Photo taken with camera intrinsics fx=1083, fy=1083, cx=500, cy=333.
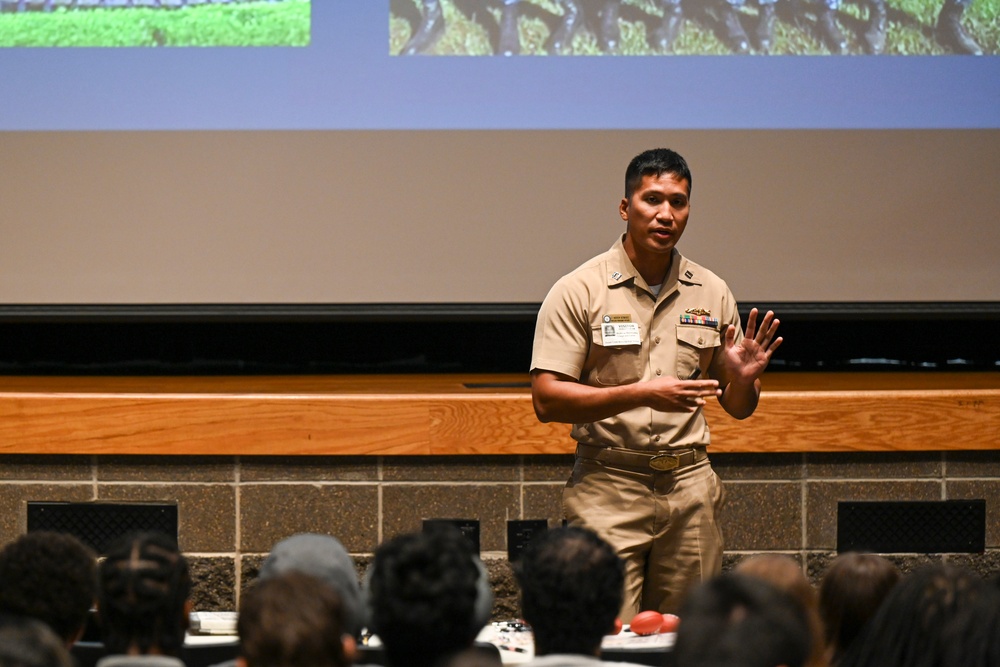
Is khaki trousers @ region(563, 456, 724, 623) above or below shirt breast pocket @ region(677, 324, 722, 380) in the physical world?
below

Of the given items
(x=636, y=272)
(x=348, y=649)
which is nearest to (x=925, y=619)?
(x=348, y=649)

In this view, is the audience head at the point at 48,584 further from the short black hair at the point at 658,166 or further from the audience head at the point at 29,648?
the short black hair at the point at 658,166

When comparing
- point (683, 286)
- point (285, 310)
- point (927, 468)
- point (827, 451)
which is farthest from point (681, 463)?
point (285, 310)

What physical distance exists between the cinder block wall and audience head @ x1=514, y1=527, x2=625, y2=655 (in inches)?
61.7

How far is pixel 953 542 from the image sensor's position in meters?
3.23

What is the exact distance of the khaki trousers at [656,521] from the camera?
2.41 m

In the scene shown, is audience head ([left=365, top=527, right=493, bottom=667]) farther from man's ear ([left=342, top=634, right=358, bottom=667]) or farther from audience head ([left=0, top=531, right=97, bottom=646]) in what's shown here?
audience head ([left=0, top=531, right=97, bottom=646])

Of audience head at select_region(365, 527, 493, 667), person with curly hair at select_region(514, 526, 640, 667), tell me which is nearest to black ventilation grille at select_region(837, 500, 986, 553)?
person with curly hair at select_region(514, 526, 640, 667)

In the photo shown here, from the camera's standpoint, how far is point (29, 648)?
1.20 metres

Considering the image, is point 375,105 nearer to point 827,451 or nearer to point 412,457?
point 412,457

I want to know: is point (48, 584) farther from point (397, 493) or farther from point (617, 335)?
point (397, 493)

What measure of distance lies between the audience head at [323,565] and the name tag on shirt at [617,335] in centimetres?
99

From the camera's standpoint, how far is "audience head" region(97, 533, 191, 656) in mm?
1470

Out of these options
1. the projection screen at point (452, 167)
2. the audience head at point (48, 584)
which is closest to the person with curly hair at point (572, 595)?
the audience head at point (48, 584)
